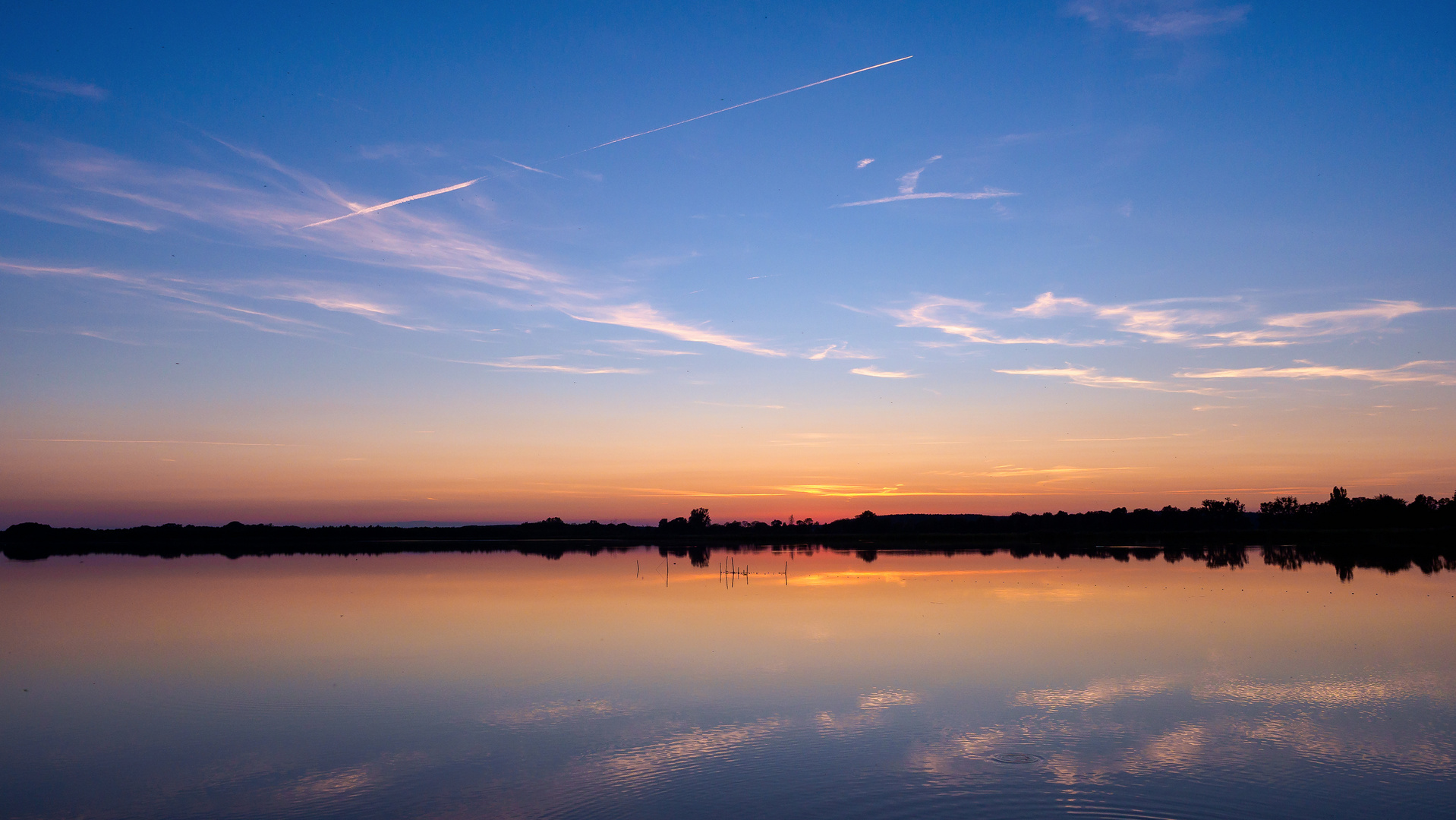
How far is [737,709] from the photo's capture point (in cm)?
1162

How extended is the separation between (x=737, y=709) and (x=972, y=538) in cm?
9159

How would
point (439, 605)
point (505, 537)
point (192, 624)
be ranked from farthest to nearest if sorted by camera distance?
point (505, 537)
point (439, 605)
point (192, 624)

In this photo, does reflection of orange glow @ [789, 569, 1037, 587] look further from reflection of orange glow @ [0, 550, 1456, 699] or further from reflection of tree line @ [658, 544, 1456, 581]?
reflection of tree line @ [658, 544, 1456, 581]

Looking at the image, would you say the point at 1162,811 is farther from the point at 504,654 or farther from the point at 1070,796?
the point at 504,654

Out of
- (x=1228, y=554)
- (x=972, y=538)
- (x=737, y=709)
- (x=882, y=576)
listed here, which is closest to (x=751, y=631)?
(x=737, y=709)

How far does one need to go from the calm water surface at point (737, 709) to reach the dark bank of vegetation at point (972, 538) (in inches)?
1032

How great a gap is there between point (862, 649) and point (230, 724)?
1051 centimetres

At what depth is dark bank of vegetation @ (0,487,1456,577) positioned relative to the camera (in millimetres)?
58906

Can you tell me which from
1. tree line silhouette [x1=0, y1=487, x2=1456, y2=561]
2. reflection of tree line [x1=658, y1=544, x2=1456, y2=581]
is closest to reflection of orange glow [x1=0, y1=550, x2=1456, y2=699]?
reflection of tree line [x1=658, y1=544, x2=1456, y2=581]

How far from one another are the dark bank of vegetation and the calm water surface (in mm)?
26219

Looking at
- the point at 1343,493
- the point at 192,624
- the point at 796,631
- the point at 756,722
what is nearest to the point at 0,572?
the point at 192,624

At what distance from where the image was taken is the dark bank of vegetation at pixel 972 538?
193 ft

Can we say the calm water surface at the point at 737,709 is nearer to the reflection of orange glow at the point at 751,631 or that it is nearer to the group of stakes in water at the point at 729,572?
the reflection of orange glow at the point at 751,631

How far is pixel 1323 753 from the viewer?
9336 millimetres
